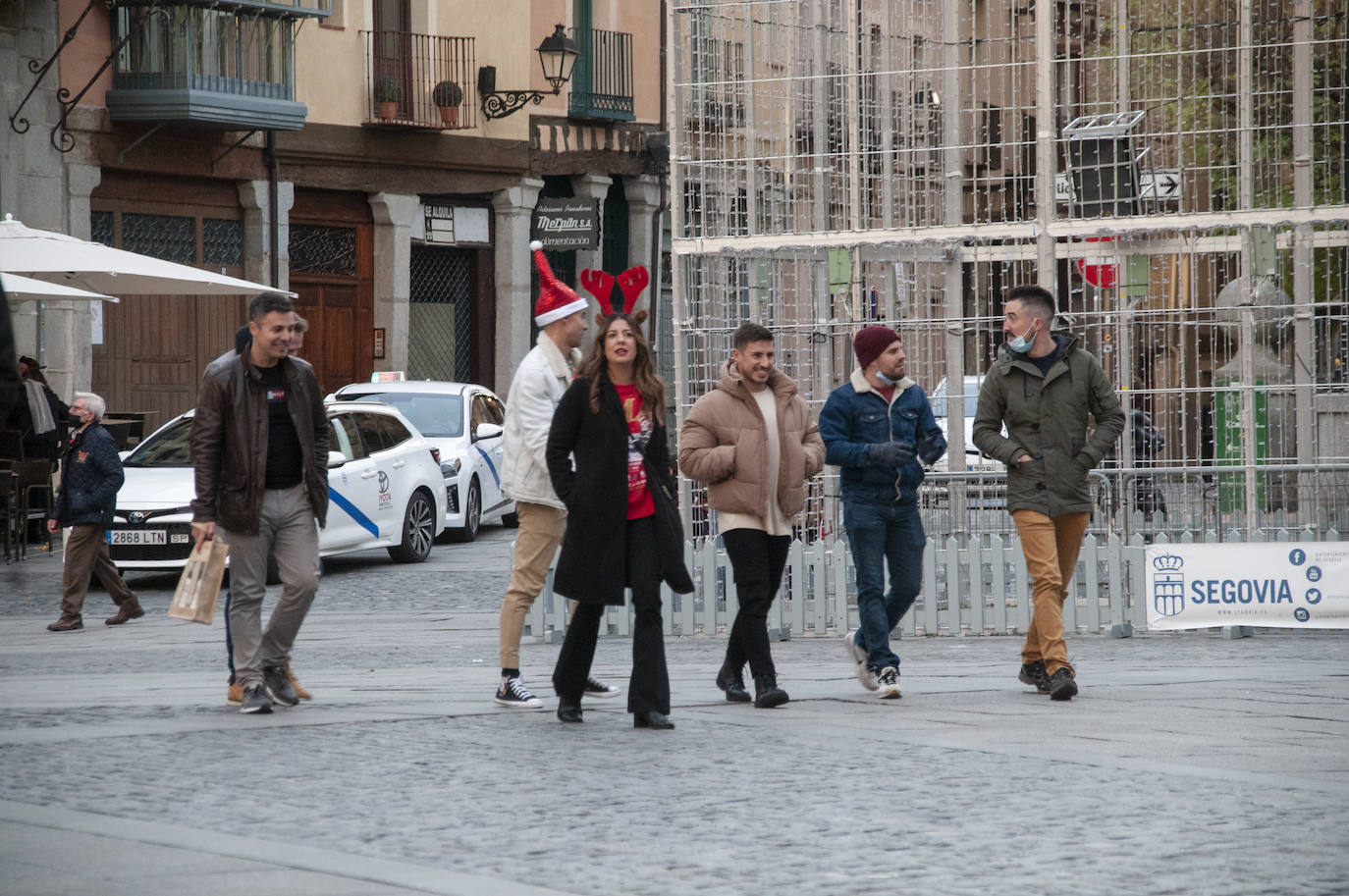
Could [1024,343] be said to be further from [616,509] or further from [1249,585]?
[1249,585]

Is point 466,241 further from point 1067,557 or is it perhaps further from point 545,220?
point 1067,557

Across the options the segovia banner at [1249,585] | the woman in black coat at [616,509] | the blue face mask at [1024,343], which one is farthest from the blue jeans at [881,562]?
the segovia banner at [1249,585]

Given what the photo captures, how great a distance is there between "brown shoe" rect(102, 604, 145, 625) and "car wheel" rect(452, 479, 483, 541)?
6793mm

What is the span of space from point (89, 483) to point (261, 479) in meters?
5.01

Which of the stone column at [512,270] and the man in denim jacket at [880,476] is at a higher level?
the stone column at [512,270]

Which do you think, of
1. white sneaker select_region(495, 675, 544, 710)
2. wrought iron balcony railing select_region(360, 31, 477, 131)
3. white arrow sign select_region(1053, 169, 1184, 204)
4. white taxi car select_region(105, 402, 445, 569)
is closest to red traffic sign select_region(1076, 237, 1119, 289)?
white arrow sign select_region(1053, 169, 1184, 204)

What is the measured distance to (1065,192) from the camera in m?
12.7

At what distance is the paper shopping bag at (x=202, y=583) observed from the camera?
8.90 m

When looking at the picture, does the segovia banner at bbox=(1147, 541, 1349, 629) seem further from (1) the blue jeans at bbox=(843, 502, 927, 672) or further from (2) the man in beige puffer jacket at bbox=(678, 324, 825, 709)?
(2) the man in beige puffer jacket at bbox=(678, 324, 825, 709)

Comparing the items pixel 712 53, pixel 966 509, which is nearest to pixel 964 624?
pixel 966 509

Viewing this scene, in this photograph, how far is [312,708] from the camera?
9102mm

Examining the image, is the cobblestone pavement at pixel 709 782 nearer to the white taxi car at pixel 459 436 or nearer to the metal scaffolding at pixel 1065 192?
the metal scaffolding at pixel 1065 192

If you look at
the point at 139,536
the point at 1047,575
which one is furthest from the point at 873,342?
the point at 139,536

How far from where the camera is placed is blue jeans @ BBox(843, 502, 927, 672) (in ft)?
30.9
